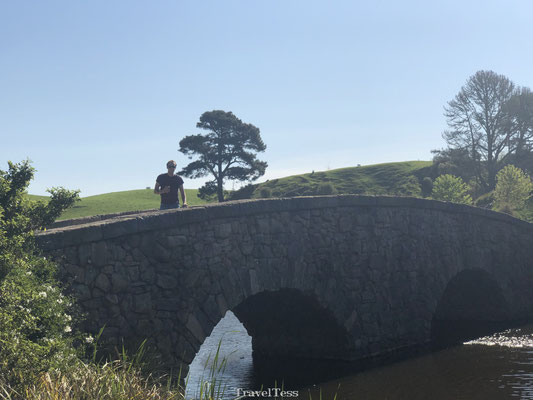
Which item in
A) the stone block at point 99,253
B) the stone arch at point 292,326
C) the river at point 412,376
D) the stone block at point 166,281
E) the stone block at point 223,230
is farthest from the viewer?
the stone arch at point 292,326

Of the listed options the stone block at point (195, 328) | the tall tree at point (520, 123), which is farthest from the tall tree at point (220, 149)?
the stone block at point (195, 328)

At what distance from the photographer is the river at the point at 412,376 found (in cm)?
1054

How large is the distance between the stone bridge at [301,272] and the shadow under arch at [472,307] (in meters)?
0.04

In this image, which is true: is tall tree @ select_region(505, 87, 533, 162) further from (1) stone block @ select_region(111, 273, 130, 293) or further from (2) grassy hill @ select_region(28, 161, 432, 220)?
(1) stone block @ select_region(111, 273, 130, 293)

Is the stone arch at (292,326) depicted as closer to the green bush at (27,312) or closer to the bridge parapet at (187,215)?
the bridge parapet at (187,215)

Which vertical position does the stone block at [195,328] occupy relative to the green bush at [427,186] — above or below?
below

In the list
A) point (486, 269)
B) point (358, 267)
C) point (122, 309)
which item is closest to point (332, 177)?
point (486, 269)

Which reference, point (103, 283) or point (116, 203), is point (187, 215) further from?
point (116, 203)

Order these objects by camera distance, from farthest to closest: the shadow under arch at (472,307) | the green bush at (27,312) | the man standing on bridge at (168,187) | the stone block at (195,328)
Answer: the shadow under arch at (472,307), the man standing on bridge at (168,187), the stone block at (195,328), the green bush at (27,312)

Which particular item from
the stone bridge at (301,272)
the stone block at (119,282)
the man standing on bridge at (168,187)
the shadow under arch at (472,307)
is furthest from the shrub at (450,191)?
the stone block at (119,282)

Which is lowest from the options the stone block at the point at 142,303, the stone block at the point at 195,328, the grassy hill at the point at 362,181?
the stone block at the point at 195,328

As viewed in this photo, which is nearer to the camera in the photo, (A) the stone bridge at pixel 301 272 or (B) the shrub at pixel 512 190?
(A) the stone bridge at pixel 301 272

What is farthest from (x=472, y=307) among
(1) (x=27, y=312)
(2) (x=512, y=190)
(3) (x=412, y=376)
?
(2) (x=512, y=190)

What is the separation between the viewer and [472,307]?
1869 cm
